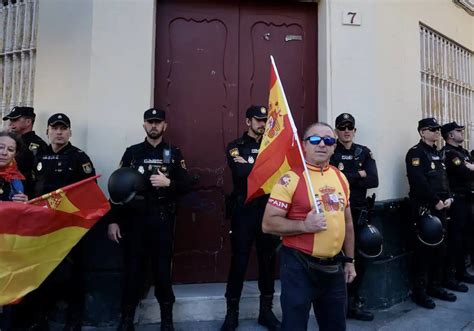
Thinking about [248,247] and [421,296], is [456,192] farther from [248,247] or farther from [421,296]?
[248,247]

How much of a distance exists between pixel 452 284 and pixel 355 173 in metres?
2.36

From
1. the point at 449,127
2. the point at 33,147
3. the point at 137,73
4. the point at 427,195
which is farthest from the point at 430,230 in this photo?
the point at 33,147

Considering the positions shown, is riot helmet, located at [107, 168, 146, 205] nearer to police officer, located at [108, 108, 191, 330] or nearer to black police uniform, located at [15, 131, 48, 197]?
police officer, located at [108, 108, 191, 330]

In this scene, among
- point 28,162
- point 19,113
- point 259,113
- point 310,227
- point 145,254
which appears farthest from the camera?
point 19,113

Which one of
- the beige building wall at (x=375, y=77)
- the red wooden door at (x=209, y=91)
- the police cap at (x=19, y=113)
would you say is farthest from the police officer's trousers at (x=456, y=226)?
the police cap at (x=19, y=113)

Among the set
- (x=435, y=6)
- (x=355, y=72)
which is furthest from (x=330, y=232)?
(x=435, y=6)

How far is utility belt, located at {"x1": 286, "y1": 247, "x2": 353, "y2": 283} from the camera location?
2.61m

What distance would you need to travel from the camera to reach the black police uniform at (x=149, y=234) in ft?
12.4

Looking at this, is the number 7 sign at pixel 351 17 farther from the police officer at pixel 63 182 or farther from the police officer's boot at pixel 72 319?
the police officer's boot at pixel 72 319

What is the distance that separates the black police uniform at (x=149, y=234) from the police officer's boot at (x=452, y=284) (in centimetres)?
377

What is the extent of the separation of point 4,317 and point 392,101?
16.1 ft

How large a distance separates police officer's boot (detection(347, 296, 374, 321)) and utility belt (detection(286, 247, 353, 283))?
200 cm

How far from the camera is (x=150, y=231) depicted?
378 cm

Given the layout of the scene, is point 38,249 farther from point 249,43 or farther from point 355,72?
point 355,72
